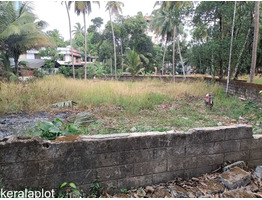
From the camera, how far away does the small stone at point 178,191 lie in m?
2.65

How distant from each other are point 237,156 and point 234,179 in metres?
0.64

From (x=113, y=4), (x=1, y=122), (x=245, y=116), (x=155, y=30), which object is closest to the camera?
(x=1, y=122)

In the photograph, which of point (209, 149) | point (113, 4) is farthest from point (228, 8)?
point (113, 4)

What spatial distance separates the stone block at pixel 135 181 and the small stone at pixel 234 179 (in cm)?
109

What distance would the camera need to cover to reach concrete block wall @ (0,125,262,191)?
234cm

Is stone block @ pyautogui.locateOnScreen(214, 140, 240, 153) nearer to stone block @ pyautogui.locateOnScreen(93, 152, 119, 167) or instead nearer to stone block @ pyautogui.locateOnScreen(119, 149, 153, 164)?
stone block @ pyautogui.locateOnScreen(119, 149, 153, 164)

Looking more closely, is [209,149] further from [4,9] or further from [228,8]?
[4,9]

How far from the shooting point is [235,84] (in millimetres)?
10125

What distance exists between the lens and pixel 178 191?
2.73 meters

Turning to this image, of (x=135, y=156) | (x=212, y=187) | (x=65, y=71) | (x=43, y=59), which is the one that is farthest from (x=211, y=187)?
(x=43, y=59)

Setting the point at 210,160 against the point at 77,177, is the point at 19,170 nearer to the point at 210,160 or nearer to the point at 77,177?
the point at 77,177

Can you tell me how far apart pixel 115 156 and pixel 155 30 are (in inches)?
1021

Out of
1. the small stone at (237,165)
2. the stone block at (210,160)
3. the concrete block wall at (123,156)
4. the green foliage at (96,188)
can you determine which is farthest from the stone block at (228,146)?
the green foliage at (96,188)

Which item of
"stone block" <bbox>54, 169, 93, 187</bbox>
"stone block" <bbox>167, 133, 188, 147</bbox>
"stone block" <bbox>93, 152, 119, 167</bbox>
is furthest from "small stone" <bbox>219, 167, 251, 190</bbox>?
"stone block" <bbox>54, 169, 93, 187</bbox>
